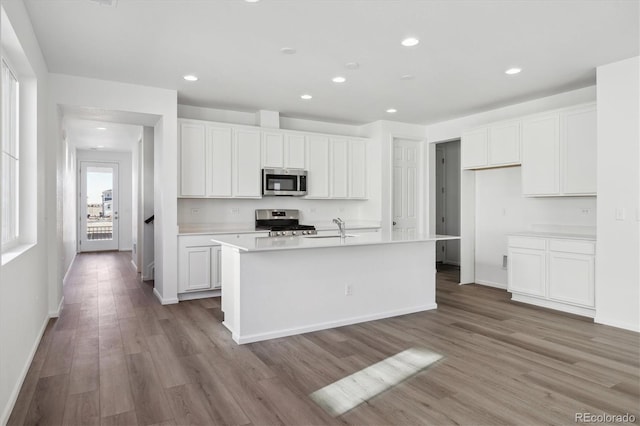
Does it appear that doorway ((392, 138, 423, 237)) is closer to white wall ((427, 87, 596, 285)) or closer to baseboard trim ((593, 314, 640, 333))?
Answer: white wall ((427, 87, 596, 285))

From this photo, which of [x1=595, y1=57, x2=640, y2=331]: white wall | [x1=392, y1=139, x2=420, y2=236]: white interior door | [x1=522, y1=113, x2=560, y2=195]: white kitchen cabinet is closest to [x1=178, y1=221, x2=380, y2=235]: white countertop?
[x1=392, y1=139, x2=420, y2=236]: white interior door

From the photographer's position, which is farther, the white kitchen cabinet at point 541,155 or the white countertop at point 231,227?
the white countertop at point 231,227

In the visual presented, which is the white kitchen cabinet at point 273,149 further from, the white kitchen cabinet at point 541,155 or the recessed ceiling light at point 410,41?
the white kitchen cabinet at point 541,155

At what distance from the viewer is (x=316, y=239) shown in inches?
164

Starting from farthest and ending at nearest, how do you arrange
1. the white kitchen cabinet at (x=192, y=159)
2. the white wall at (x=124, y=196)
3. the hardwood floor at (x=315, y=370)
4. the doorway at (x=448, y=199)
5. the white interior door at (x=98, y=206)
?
the white wall at (x=124, y=196) < the white interior door at (x=98, y=206) < the doorway at (x=448, y=199) < the white kitchen cabinet at (x=192, y=159) < the hardwood floor at (x=315, y=370)

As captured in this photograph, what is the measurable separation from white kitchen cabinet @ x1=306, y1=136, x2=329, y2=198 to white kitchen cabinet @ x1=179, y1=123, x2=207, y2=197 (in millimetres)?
1677

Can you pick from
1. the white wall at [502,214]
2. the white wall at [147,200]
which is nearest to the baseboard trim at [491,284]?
the white wall at [502,214]

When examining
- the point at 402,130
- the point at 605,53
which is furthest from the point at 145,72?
the point at 605,53

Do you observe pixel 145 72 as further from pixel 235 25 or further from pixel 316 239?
pixel 316 239

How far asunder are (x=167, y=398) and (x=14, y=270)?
51.3 inches

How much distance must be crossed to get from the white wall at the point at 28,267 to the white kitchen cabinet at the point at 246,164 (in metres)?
2.24

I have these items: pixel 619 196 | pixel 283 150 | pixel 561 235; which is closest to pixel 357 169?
pixel 283 150

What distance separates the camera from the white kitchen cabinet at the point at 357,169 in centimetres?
681

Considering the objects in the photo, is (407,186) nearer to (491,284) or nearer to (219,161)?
(491,284)
